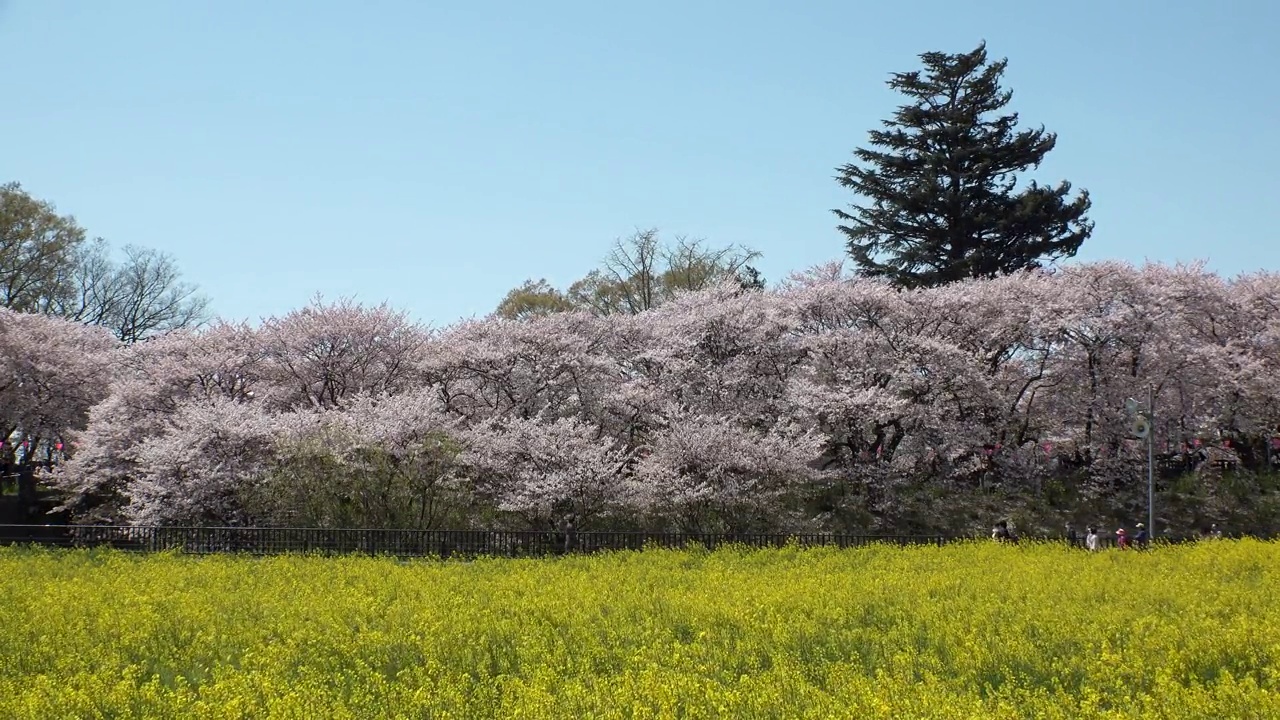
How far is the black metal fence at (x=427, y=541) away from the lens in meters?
23.8

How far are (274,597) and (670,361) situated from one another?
1952 cm

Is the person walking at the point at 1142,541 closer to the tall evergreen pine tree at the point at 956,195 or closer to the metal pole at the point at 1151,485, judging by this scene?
the metal pole at the point at 1151,485

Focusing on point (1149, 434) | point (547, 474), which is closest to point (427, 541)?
point (547, 474)

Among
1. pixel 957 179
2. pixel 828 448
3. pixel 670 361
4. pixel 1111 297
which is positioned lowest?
pixel 828 448

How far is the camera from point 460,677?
33.0ft

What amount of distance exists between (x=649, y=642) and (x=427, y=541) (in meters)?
13.3

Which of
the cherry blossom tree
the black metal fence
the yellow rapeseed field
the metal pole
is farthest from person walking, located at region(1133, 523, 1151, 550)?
the cherry blossom tree

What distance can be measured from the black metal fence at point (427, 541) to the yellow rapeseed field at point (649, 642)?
18.0ft

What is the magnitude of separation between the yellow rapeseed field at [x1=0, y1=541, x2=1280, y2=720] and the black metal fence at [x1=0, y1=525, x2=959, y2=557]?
5479mm

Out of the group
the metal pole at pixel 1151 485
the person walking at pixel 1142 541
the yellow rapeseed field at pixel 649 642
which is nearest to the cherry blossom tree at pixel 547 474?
the yellow rapeseed field at pixel 649 642

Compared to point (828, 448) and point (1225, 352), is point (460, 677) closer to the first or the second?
point (828, 448)

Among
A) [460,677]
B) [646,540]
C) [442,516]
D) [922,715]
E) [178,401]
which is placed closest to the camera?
[922,715]

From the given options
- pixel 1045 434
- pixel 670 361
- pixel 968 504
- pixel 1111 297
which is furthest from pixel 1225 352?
pixel 670 361

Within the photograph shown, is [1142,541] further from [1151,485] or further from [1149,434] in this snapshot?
[1149,434]
